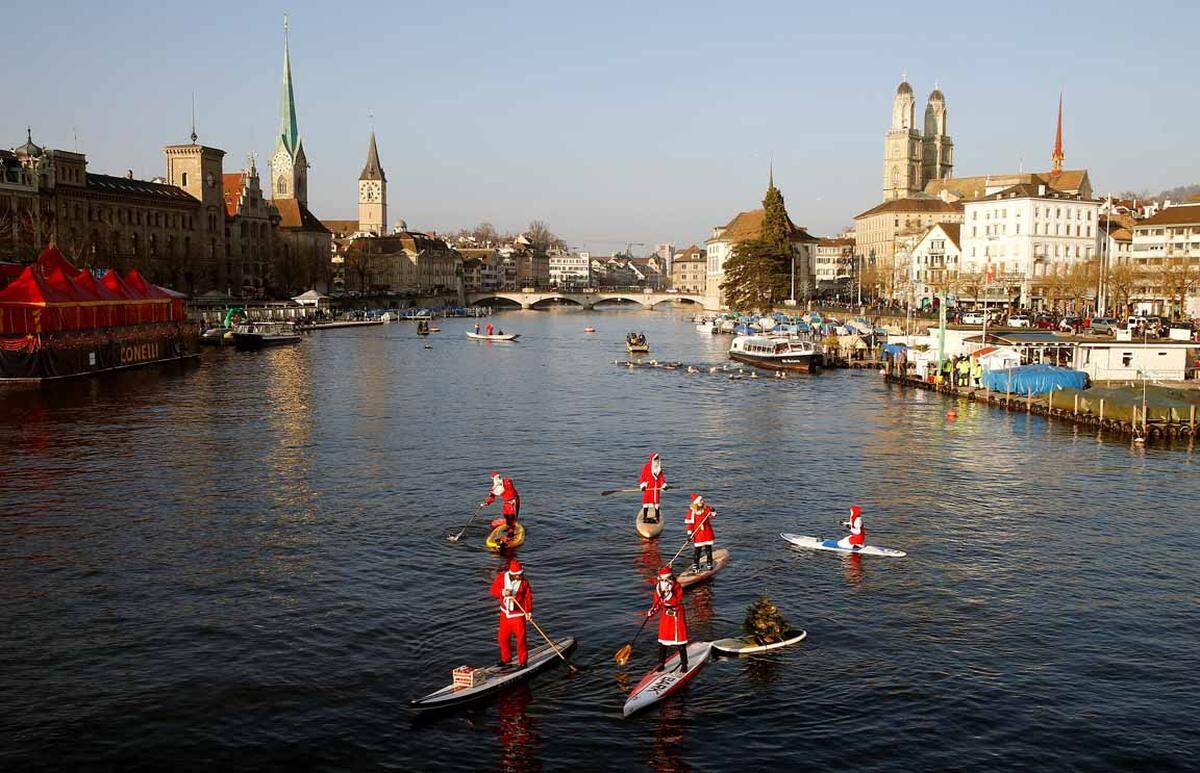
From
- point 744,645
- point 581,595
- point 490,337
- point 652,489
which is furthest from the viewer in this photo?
point 490,337

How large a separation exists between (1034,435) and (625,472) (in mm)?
22680

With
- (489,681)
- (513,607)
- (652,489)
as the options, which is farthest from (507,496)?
(489,681)

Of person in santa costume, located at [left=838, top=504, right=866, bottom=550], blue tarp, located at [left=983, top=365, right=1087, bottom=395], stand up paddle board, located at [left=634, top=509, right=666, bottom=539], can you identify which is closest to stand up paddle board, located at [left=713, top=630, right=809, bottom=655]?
person in santa costume, located at [left=838, top=504, right=866, bottom=550]

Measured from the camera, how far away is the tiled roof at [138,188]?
152 m

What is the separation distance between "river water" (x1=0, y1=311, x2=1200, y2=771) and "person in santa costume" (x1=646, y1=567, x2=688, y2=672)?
37.6 inches

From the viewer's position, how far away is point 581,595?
88.9ft

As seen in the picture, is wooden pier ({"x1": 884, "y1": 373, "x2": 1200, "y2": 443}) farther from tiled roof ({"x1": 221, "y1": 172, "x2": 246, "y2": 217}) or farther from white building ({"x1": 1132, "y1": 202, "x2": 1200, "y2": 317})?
tiled roof ({"x1": 221, "y1": 172, "x2": 246, "y2": 217})

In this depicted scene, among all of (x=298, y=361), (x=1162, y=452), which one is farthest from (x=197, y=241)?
(x=1162, y=452)

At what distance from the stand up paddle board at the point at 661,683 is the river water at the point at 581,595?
0.29 m

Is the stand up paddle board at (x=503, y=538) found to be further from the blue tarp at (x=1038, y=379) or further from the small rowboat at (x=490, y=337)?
the small rowboat at (x=490, y=337)

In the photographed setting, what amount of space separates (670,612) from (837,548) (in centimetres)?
1144

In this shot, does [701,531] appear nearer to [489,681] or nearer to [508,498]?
[508,498]

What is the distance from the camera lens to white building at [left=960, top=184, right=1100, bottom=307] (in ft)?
435

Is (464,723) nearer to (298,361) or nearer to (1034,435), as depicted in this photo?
(1034,435)
